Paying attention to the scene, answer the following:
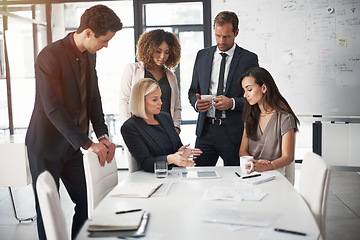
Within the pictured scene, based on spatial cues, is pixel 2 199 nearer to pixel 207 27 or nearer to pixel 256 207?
pixel 207 27

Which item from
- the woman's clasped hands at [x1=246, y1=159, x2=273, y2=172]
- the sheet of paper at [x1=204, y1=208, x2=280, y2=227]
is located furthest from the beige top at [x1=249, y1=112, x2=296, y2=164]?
the sheet of paper at [x1=204, y1=208, x2=280, y2=227]

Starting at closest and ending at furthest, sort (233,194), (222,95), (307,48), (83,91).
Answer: (233,194) < (83,91) < (222,95) < (307,48)

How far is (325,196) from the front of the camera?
1.76 meters

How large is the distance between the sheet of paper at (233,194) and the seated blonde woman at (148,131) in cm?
45

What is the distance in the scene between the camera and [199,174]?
2.30m

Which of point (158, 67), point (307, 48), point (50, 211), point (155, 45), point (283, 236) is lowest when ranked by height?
point (283, 236)

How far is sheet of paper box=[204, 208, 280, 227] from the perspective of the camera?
1506 millimetres

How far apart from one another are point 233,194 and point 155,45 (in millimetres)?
1554

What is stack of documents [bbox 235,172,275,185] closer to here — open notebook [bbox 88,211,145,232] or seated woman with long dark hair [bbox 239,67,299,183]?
seated woman with long dark hair [bbox 239,67,299,183]

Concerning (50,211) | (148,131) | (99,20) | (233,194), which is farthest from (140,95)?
(50,211)

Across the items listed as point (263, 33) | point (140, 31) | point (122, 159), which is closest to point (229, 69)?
point (263, 33)

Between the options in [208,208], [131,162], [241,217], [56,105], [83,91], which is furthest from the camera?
[131,162]

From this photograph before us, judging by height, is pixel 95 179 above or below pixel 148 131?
below

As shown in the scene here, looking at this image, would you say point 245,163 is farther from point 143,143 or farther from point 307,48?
point 307,48
